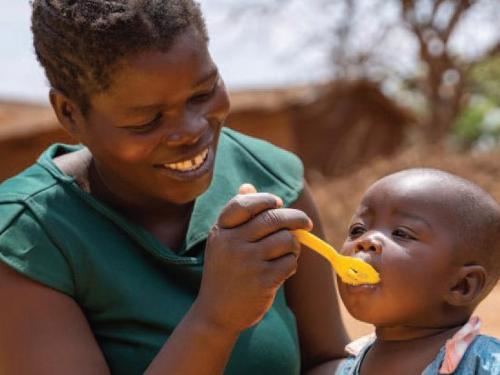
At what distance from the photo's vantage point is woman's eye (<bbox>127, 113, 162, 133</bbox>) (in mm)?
2102

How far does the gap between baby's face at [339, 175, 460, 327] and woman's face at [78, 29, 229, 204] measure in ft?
1.22

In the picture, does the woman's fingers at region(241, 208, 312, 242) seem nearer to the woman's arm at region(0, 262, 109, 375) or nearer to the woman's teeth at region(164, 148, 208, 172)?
the woman's teeth at region(164, 148, 208, 172)

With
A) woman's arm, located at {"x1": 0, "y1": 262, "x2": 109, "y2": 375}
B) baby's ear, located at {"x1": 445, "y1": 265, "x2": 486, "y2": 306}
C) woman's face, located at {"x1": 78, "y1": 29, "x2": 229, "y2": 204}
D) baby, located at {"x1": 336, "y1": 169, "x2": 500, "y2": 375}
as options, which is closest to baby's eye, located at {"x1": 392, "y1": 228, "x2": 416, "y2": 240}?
baby, located at {"x1": 336, "y1": 169, "x2": 500, "y2": 375}

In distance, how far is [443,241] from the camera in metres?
2.03

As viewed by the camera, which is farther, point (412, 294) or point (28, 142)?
point (28, 142)

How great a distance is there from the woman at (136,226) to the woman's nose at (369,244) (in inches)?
6.4

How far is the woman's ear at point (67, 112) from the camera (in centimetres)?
222

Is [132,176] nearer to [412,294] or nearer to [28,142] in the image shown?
[412,294]

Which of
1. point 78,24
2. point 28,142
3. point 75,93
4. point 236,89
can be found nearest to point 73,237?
point 75,93

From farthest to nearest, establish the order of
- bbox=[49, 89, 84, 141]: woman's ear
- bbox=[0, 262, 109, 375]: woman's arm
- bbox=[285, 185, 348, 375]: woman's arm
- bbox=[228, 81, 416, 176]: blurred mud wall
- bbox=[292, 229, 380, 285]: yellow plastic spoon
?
1. bbox=[228, 81, 416, 176]: blurred mud wall
2. bbox=[285, 185, 348, 375]: woman's arm
3. bbox=[49, 89, 84, 141]: woman's ear
4. bbox=[0, 262, 109, 375]: woman's arm
5. bbox=[292, 229, 380, 285]: yellow plastic spoon

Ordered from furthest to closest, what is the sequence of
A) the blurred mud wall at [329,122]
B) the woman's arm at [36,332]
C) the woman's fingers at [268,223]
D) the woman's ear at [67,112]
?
the blurred mud wall at [329,122]
the woman's ear at [67,112]
the woman's arm at [36,332]
the woman's fingers at [268,223]

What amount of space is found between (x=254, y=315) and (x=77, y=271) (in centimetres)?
47

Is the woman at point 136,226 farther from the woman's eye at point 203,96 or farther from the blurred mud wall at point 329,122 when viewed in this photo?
the blurred mud wall at point 329,122

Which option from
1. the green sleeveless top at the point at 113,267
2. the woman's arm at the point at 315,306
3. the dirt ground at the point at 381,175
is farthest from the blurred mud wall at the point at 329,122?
the green sleeveless top at the point at 113,267
